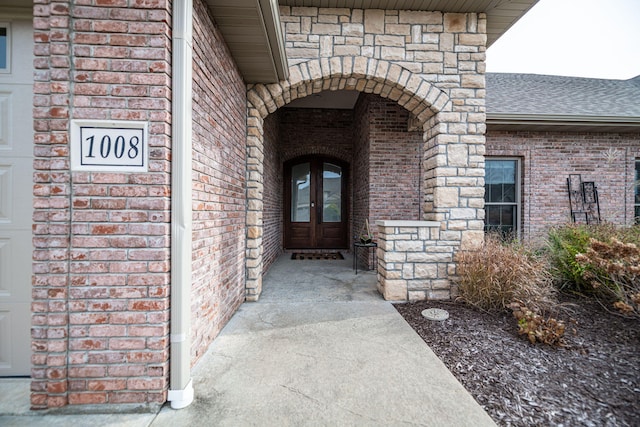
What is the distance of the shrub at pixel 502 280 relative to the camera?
279 cm

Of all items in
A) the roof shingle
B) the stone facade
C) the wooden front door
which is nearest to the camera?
the stone facade

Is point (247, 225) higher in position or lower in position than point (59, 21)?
lower

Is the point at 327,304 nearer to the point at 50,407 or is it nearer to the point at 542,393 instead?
the point at 542,393

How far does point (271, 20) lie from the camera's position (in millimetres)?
2195

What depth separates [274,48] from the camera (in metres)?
2.58

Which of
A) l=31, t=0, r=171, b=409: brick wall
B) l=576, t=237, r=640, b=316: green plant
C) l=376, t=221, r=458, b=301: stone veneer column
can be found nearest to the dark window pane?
l=31, t=0, r=171, b=409: brick wall

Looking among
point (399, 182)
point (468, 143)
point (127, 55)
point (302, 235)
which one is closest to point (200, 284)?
point (127, 55)

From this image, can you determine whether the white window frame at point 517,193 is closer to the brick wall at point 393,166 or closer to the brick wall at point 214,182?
the brick wall at point 393,166

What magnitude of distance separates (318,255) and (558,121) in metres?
5.33

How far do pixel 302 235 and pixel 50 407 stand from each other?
5.81m

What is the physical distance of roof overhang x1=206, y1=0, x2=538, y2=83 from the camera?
2105 millimetres

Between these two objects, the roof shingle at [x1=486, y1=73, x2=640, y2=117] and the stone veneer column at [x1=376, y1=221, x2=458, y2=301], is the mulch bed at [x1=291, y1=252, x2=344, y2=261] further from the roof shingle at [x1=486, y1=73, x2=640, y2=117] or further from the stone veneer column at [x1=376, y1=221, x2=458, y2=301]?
the roof shingle at [x1=486, y1=73, x2=640, y2=117]

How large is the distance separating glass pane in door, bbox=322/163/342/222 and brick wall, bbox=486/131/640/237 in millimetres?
3351

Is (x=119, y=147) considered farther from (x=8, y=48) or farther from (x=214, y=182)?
(x=8, y=48)
